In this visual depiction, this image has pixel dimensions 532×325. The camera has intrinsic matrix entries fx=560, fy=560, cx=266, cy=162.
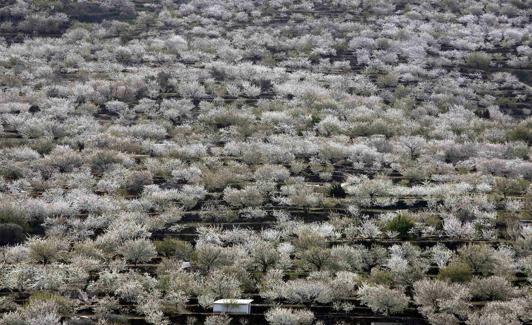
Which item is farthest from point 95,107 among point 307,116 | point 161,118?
point 307,116

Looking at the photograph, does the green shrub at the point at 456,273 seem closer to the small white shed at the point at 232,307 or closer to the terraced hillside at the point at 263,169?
the terraced hillside at the point at 263,169

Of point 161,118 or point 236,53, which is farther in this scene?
point 236,53

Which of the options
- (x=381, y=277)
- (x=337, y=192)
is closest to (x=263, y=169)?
(x=337, y=192)

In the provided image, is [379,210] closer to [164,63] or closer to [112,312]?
[112,312]

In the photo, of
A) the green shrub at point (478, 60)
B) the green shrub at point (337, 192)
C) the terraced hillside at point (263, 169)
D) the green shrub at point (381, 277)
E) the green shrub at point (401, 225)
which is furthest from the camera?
the green shrub at point (478, 60)

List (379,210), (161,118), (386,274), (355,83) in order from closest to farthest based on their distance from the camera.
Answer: (386,274) < (379,210) < (161,118) < (355,83)

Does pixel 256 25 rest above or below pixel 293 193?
above

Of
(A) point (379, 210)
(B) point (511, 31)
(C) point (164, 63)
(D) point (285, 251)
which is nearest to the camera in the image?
(D) point (285, 251)

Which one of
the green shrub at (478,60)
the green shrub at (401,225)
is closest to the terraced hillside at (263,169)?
the green shrub at (401,225)
